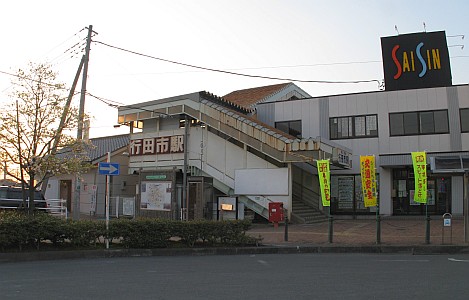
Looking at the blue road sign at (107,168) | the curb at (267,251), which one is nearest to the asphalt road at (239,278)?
the curb at (267,251)

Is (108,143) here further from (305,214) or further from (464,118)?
(464,118)

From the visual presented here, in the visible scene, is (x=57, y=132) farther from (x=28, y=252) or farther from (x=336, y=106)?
(x=336, y=106)

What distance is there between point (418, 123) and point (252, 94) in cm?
1535

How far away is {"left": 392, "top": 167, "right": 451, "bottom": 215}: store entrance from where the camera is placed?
24953 mm

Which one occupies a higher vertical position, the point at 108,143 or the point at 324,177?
the point at 108,143

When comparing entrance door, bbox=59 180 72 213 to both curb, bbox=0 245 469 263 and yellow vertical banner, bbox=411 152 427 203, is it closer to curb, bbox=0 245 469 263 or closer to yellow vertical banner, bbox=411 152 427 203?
curb, bbox=0 245 469 263

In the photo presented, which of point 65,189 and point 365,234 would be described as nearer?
point 365,234

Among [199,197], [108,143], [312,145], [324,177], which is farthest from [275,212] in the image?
[108,143]

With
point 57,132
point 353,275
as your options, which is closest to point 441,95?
point 353,275

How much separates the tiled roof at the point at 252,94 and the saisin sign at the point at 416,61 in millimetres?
9750

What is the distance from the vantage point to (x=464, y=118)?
24.1 metres

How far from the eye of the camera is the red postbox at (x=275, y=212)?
72.2 ft

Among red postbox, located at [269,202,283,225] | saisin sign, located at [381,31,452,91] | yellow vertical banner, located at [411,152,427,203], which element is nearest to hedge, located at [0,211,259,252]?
yellow vertical banner, located at [411,152,427,203]

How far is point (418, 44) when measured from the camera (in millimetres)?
26531
